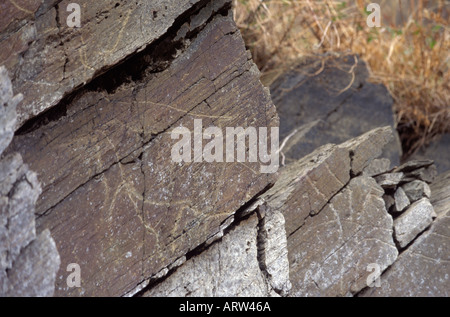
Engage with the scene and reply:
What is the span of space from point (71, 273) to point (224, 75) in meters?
1.06

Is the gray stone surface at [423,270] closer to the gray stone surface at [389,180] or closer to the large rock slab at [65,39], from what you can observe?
the gray stone surface at [389,180]

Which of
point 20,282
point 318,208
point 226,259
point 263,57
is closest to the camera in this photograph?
point 20,282

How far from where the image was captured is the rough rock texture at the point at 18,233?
6.86 ft

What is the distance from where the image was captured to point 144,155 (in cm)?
237

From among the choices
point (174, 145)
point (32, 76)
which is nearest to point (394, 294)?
point (174, 145)

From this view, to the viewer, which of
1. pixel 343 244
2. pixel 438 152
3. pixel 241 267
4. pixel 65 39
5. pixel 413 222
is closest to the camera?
pixel 65 39

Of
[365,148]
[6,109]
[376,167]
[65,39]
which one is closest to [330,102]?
[376,167]

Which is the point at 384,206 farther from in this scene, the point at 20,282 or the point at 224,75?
the point at 20,282

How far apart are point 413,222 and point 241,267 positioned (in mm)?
1039

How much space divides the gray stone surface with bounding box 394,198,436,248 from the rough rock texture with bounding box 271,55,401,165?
97 cm

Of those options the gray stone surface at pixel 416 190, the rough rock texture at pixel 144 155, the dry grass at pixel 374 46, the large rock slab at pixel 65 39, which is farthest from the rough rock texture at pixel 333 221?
the dry grass at pixel 374 46

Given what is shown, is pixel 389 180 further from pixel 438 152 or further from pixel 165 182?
pixel 438 152

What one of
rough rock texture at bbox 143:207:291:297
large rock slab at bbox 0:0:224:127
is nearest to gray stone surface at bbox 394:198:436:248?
rough rock texture at bbox 143:207:291:297

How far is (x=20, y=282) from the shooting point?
82.2 inches
